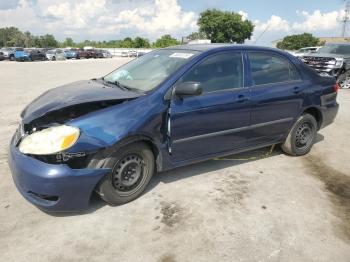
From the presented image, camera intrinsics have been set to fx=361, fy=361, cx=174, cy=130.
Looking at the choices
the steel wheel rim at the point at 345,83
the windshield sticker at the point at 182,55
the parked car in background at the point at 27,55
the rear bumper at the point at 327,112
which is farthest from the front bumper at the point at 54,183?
the parked car in background at the point at 27,55

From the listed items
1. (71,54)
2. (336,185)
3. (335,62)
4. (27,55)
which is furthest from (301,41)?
(336,185)

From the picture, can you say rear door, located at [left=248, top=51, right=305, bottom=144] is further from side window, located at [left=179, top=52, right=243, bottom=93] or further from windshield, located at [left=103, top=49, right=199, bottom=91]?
windshield, located at [left=103, top=49, right=199, bottom=91]

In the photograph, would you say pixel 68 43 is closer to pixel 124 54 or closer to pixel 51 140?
pixel 124 54

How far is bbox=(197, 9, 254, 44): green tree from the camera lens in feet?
257

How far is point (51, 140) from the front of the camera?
339 centimetres

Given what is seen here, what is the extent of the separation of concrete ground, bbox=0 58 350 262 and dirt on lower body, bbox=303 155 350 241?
0.01m

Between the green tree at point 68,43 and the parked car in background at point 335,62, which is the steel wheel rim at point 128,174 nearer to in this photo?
the parked car in background at point 335,62

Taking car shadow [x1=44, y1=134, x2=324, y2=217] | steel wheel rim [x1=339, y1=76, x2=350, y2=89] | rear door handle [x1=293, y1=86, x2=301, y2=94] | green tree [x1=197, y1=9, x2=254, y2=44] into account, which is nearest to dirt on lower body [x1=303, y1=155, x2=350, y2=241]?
car shadow [x1=44, y1=134, x2=324, y2=217]

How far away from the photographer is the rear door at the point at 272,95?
481cm

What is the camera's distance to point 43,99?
418cm

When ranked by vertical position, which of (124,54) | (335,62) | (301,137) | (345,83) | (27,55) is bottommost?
(124,54)

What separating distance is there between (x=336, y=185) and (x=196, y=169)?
1.82 meters

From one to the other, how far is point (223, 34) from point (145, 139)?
7800cm

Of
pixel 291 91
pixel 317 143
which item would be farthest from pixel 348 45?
pixel 291 91
